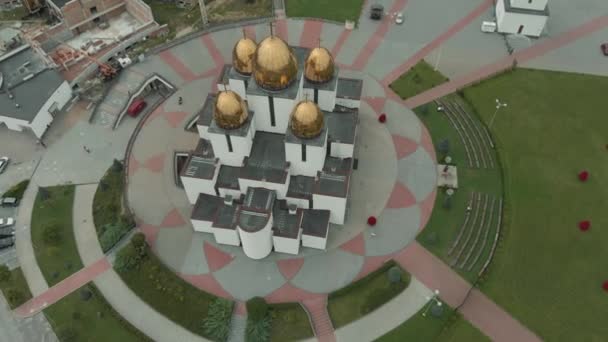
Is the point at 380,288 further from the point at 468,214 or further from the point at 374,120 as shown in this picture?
the point at 374,120

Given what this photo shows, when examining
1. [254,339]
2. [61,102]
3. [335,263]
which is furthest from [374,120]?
[61,102]

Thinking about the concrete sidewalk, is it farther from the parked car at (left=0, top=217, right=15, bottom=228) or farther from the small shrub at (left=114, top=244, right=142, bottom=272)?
the parked car at (left=0, top=217, right=15, bottom=228)

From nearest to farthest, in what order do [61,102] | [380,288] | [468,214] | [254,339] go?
1. [254,339]
2. [380,288]
3. [468,214]
4. [61,102]

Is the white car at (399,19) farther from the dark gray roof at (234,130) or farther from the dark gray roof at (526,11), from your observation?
the dark gray roof at (234,130)

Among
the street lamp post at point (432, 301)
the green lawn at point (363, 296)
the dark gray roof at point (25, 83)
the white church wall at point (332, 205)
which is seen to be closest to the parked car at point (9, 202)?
the dark gray roof at point (25, 83)

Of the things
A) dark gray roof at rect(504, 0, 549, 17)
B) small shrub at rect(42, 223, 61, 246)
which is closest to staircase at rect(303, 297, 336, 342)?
small shrub at rect(42, 223, 61, 246)

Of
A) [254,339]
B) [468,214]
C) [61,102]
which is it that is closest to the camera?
[254,339]
